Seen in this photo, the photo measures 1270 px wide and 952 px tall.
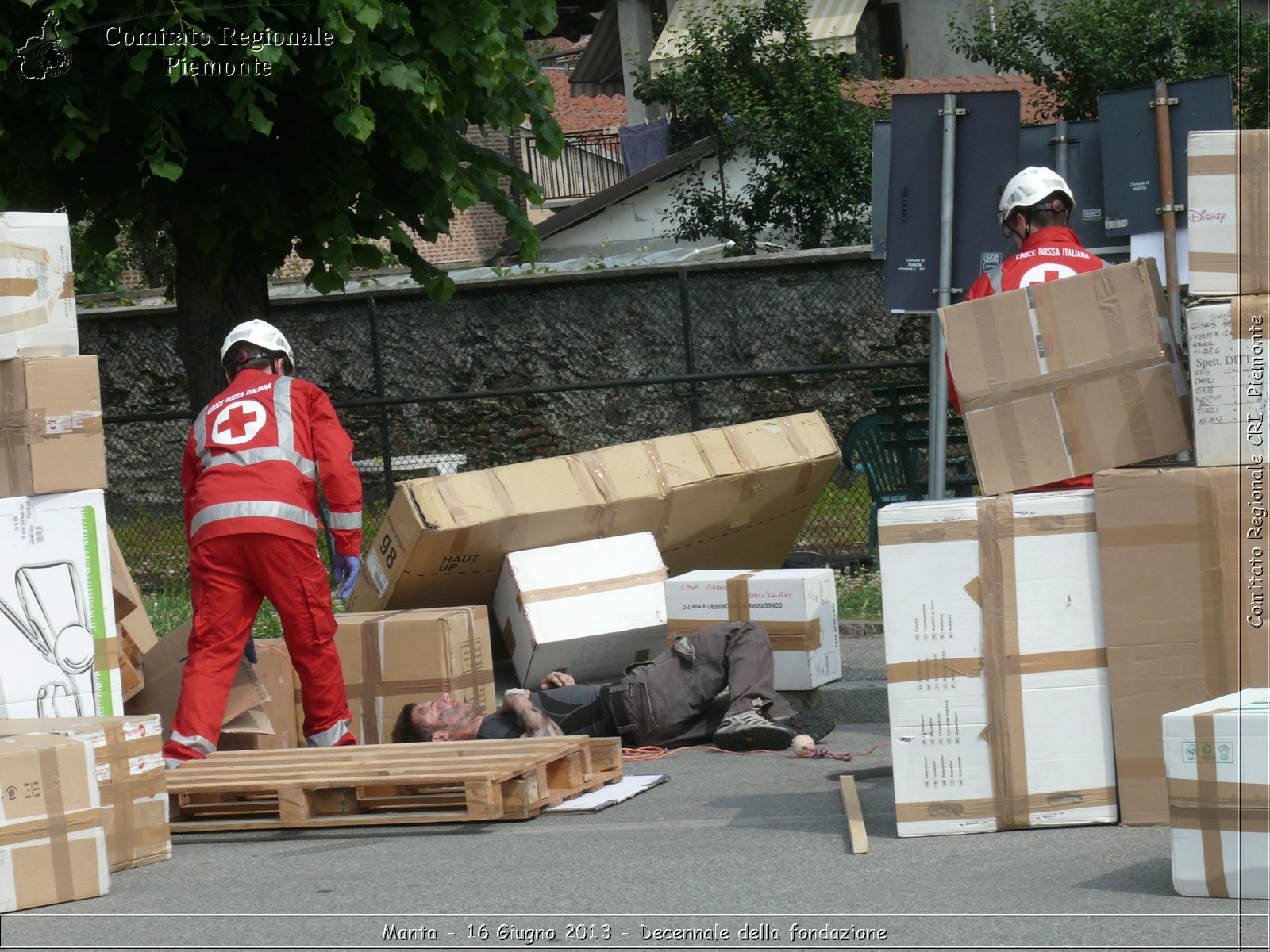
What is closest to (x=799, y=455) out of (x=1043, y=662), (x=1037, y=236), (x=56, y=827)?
(x=1037, y=236)

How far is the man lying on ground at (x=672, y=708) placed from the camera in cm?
640

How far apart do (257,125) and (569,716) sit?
3729 mm

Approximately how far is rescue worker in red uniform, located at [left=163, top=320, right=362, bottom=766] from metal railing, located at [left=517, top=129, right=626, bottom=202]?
74.3 feet

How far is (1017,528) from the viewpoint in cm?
479

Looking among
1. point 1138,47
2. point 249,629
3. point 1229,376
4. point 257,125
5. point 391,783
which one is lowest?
point 391,783

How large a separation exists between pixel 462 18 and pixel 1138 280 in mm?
5127

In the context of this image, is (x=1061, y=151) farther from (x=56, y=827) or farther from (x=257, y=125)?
(x=56, y=827)

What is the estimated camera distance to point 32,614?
5730 millimetres

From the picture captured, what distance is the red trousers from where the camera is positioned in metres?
6.30

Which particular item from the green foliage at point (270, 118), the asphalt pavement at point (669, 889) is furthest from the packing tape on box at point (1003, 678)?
the green foliage at point (270, 118)

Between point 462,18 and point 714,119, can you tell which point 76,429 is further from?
point 714,119

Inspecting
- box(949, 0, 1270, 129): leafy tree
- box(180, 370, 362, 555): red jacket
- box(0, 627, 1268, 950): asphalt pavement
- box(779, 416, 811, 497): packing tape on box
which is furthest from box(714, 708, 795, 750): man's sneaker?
box(949, 0, 1270, 129): leafy tree

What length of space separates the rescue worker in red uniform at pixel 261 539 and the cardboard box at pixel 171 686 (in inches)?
8.2

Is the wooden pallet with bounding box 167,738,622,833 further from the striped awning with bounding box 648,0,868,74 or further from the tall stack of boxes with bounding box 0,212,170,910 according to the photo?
the striped awning with bounding box 648,0,868,74
